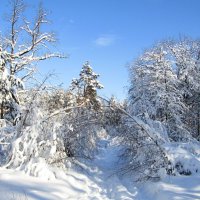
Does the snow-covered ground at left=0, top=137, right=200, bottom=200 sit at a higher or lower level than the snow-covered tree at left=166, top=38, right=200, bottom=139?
lower

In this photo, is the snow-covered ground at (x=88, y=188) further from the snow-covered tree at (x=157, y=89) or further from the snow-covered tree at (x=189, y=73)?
the snow-covered tree at (x=189, y=73)

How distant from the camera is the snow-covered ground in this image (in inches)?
393

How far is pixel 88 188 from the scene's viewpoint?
12602mm

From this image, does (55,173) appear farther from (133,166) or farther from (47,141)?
(133,166)

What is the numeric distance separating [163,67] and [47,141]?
55.4 feet

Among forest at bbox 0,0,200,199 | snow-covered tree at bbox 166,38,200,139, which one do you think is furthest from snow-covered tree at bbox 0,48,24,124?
snow-covered tree at bbox 166,38,200,139

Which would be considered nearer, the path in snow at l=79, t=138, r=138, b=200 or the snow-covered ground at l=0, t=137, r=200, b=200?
the snow-covered ground at l=0, t=137, r=200, b=200

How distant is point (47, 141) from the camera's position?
13750mm

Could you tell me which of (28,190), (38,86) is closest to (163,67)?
(38,86)

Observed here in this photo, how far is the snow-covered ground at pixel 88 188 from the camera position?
32.8 feet

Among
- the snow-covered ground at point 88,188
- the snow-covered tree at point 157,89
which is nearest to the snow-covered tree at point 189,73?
the snow-covered tree at point 157,89

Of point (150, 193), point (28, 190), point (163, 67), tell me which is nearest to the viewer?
point (28, 190)

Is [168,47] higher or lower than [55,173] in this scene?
higher

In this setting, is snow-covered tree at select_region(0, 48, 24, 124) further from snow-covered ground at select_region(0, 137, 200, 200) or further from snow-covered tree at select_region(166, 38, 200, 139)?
snow-covered tree at select_region(166, 38, 200, 139)
